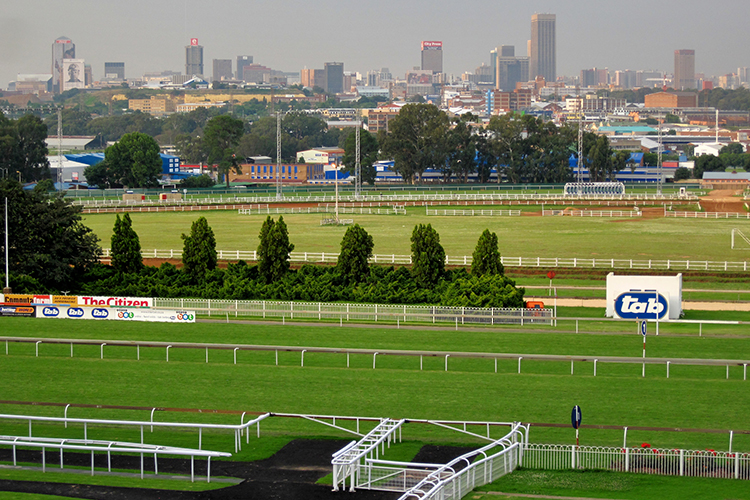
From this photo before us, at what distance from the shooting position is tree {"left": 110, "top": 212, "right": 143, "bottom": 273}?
47906 mm

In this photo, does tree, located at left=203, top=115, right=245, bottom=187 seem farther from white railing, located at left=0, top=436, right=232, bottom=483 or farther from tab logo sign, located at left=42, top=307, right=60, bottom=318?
white railing, located at left=0, top=436, right=232, bottom=483

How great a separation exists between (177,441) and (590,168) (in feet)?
427

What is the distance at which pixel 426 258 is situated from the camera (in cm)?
4622

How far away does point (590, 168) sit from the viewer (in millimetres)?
144250

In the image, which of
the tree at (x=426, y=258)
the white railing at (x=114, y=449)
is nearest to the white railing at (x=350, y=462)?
the white railing at (x=114, y=449)

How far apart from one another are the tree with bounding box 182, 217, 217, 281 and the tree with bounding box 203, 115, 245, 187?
9202 centimetres

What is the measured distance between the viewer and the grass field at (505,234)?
64425 millimetres

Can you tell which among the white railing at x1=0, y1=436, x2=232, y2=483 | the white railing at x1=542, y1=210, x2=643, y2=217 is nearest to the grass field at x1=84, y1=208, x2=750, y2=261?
the white railing at x1=542, y1=210, x2=643, y2=217

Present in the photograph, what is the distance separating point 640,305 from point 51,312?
26.6 metres

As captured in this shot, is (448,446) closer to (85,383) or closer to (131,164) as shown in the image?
(85,383)

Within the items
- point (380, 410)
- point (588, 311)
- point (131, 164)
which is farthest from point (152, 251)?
point (131, 164)

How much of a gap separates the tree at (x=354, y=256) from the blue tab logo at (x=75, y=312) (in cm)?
1403

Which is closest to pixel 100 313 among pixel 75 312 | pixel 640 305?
pixel 75 312

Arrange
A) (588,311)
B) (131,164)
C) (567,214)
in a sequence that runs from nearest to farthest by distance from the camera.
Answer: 1. (588,311)
2. (567,214)
3. (131,164)
